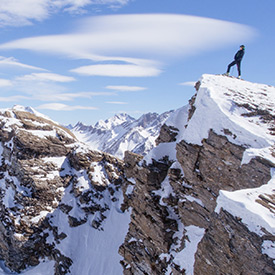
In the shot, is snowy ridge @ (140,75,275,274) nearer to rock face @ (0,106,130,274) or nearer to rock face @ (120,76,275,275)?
rock face @ (120,76,275,275)

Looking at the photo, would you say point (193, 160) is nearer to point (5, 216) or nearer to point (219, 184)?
point (219, 184)

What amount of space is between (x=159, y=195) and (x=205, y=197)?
300 inches

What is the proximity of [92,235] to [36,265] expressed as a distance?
44.2ft

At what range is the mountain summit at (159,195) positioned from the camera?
10.8m

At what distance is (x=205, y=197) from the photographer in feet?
63.3

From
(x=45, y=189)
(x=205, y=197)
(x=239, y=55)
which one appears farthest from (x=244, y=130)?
(x=45, y=189)

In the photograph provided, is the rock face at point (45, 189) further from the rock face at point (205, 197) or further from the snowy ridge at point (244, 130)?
the snowy ridge at point (244, 130)

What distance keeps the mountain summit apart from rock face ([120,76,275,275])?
2.8 inches

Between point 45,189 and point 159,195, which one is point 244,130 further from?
point 45,189

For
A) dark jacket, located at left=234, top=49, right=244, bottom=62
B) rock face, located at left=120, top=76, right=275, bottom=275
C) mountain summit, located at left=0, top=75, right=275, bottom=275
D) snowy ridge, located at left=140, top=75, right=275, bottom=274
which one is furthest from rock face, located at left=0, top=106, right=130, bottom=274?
dark jacket, located at left=234, top=49, right=244, bottom=62

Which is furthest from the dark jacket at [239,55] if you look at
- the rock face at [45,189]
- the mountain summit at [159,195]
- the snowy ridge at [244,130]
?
the rock face at [45,189]

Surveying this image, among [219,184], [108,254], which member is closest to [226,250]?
[219,184]

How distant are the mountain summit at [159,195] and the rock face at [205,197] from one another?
0.23ft

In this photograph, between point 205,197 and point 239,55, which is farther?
point 239,55
